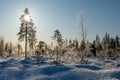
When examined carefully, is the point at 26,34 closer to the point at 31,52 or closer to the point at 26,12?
the point at 26,12

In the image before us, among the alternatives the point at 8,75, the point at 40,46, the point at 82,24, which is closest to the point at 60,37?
the point at 40,46

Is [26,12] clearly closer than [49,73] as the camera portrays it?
No

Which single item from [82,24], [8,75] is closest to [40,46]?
[82,24]

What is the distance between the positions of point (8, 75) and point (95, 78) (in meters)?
7.61

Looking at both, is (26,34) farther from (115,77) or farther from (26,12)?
(115,77)

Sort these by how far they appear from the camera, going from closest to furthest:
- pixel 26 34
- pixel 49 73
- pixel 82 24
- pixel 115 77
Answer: pixel 115 77, pixel 49 73, pixel 82 24, pixel 26 34

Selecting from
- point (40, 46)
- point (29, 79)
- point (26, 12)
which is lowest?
point (29, 79)

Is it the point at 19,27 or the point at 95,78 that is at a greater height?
the point at 19,27

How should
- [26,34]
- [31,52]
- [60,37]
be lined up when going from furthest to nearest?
1. [31,52]
2. [60,37]
3. [26,34]

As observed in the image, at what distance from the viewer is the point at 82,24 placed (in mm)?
40312

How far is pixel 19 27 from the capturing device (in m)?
59.5

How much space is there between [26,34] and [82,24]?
70.9ft

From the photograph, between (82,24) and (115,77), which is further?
(82,24)

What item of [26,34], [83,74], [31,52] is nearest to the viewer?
[83,74]
